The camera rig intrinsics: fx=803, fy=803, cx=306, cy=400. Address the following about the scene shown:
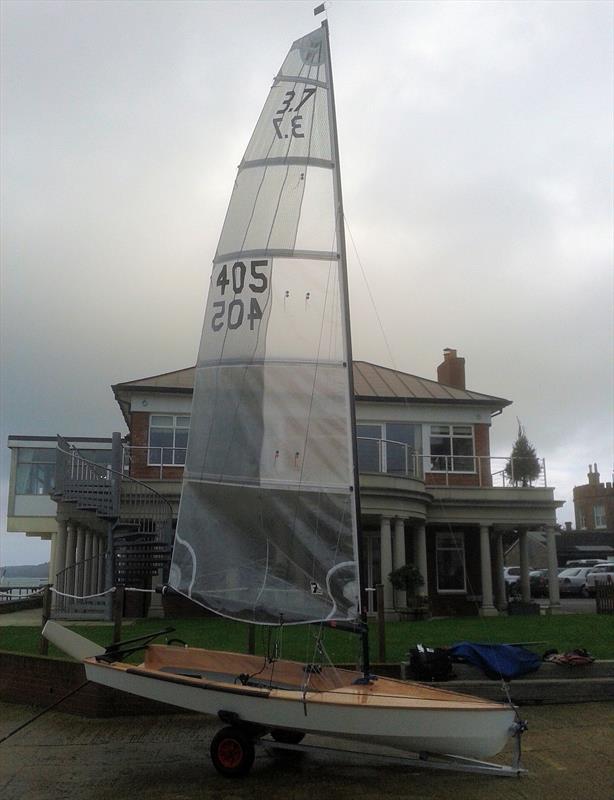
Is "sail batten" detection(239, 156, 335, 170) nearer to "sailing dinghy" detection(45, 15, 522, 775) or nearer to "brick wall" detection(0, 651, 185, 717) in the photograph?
"sailing dinghy" detection(45, 15, 522, 775)

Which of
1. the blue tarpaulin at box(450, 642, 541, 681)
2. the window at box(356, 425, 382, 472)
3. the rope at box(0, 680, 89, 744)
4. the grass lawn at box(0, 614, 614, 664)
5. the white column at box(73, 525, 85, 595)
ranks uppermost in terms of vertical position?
the window at box(356, 425, 382, 472)

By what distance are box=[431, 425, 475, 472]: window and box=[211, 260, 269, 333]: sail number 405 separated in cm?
1734

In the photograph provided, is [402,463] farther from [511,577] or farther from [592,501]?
[592,501]

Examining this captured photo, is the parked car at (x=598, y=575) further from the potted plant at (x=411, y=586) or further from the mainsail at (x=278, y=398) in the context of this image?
the mainsail at (x=278, y=398)

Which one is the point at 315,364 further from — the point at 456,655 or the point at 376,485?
the point at 376,485

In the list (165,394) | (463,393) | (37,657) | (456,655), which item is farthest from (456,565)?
(37,657)

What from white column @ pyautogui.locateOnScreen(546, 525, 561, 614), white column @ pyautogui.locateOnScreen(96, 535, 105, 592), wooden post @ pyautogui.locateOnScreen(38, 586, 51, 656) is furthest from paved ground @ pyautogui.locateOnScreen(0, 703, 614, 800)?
white column @ pyautogui.locateOnScreen(96, 535, 105, 592)

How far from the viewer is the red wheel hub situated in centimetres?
762

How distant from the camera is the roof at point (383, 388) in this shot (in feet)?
80.3

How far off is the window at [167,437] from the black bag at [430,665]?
48.1 ft

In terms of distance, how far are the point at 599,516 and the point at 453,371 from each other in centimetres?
4170

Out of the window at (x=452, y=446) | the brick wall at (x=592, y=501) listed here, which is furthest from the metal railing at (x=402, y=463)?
the brick wall at (x=592, y=501)

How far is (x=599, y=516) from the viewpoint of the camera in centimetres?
6600

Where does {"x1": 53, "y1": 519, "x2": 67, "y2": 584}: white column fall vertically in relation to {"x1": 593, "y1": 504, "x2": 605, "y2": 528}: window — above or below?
below
